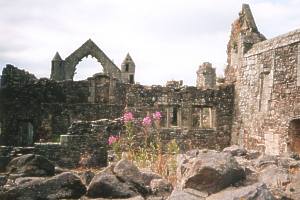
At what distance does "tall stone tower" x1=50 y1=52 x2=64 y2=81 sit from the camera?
4219cm

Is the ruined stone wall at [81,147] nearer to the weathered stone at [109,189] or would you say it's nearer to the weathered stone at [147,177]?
the weathered stone at [147,177]

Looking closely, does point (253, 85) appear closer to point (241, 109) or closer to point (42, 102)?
point (241, 109)

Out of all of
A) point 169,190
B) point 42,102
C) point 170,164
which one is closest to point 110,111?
point 42,102

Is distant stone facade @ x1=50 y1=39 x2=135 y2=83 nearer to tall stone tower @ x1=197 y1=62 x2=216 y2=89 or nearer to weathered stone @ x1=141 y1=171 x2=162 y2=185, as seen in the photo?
tall stone tower @ x1=197 y1=62 x2=216 y2=89

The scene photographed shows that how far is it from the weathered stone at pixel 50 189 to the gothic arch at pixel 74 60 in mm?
36004

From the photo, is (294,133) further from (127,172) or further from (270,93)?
(127,172)

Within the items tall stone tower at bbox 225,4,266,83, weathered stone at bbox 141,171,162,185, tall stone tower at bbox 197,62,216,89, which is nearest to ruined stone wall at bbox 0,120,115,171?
tall stone tower at bbox 225,4,266,83

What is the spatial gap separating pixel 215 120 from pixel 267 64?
4.95 m

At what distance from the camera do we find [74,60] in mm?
42062

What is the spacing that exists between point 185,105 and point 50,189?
17.3m

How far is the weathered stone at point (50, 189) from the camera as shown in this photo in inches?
223

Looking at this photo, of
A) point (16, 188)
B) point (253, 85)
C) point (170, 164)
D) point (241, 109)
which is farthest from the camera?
point (241, 109)

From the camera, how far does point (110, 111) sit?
23578 millimetres

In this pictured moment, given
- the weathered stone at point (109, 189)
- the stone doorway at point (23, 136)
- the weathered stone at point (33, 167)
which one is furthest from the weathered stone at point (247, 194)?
the stone doorway at point (23, 136)
